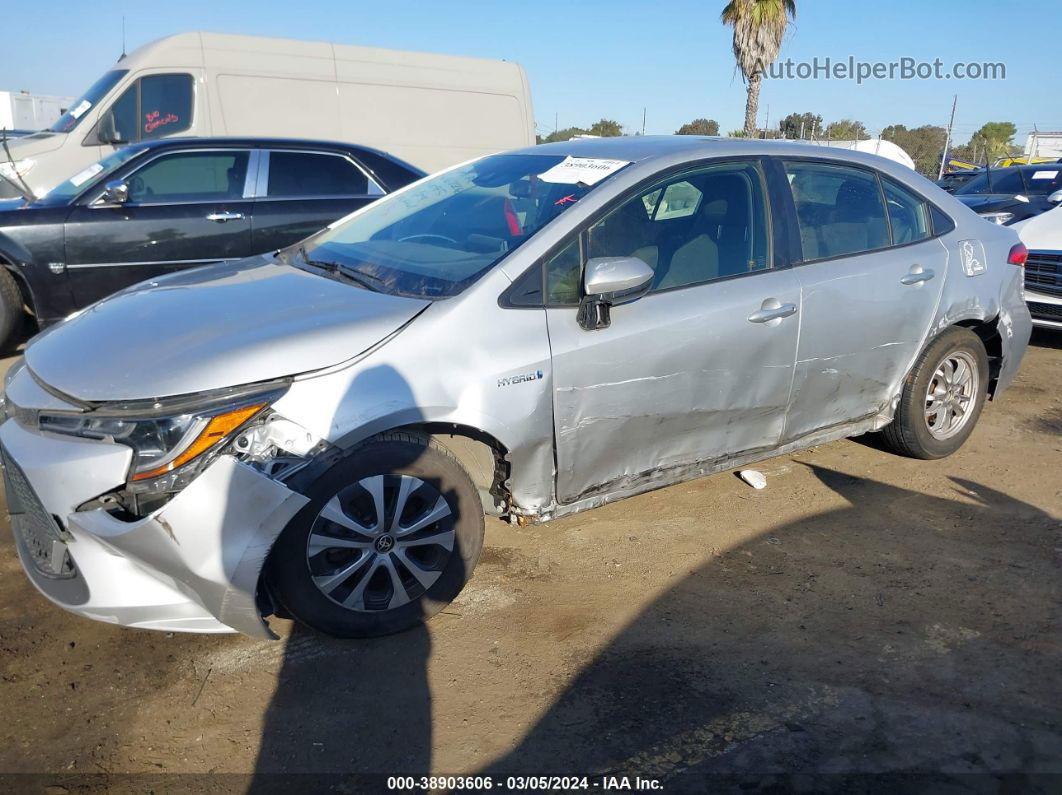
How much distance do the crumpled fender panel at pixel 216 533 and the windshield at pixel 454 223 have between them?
96 centimetres

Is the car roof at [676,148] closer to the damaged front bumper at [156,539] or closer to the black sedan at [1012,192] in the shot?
the damaged front bumper at [156,539]

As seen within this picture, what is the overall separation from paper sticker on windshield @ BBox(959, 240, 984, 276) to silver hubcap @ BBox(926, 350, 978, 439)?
17.2 inches

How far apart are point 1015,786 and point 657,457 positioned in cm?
167

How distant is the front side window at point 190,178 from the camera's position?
6777 mm

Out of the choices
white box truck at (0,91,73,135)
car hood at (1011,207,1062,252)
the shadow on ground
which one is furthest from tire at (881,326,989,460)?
white box truck at (0,91,73,135)

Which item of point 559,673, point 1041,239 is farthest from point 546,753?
point 1041,239

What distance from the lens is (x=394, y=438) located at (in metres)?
2.97

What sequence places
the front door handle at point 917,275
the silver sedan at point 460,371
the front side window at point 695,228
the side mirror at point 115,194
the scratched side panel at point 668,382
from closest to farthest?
1. the silver sedan at point 460,371
2. the scratched side panel at point 668,382
3. the front side window at point 695,228
4. the front door handle at point 917,275
5. the side mirror at point 115,194

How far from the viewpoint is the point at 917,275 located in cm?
433

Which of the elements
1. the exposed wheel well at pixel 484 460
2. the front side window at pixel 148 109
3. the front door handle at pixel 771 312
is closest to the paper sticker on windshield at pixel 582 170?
the front door handle at pixel 771 312

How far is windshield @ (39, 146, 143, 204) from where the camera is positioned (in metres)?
6.55

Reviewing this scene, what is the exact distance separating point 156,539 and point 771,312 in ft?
8.39

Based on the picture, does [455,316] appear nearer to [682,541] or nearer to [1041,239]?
[682,541]

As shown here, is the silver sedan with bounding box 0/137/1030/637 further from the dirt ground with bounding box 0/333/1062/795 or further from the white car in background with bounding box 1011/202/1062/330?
the white car in background with bounding box 1011/202/1062/330
